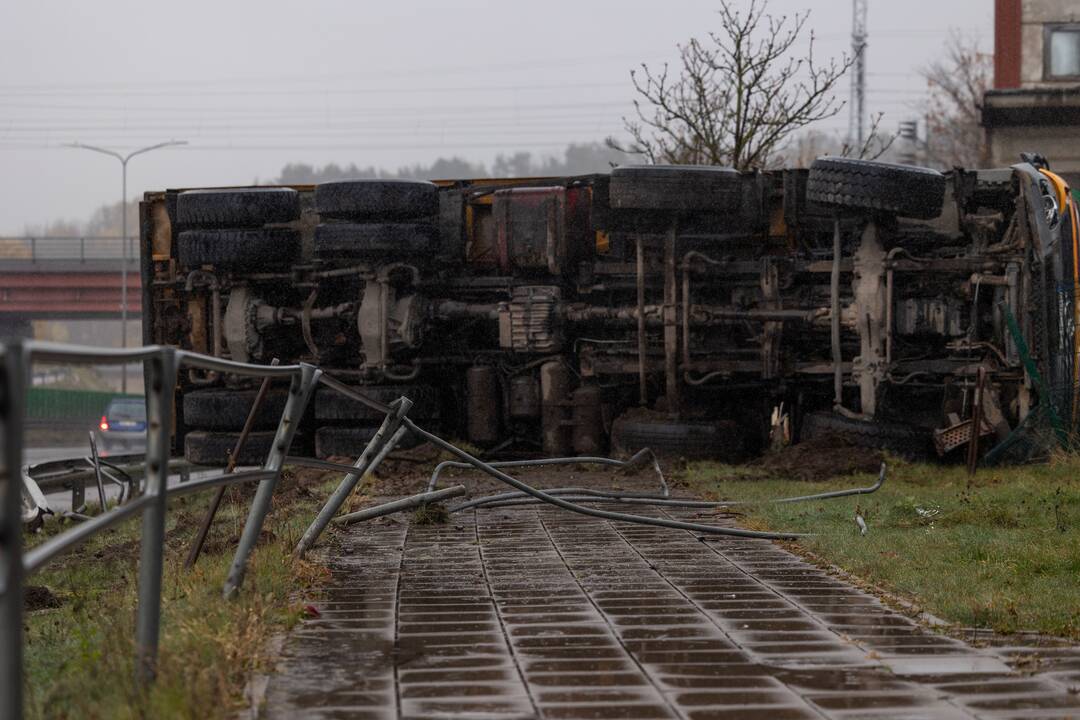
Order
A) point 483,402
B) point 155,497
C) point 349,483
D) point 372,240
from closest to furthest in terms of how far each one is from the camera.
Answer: point 155,497 < point 349,483 < point 372,240 < point 483,402

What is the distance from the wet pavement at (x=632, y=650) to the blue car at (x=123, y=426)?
117 ft

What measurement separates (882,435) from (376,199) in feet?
16.4

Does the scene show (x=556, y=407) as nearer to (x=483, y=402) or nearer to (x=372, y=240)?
(x=483, y=402)

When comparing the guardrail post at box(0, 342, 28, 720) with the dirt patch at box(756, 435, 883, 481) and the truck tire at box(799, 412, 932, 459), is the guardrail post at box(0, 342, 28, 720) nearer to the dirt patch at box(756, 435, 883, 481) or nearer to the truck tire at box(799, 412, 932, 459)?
the dirt patch at box(756, 435, 883, 481)

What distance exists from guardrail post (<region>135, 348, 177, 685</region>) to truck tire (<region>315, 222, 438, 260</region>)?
9609mm

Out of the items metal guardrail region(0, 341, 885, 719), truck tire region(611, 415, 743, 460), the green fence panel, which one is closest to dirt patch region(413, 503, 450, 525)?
metal guardrail region(0, 341, 885, 719)

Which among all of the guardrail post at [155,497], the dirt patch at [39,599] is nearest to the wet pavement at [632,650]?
the guardrail post at [155,497]

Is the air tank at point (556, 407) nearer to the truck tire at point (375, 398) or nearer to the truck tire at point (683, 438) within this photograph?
the truck tire at point (683, 438)

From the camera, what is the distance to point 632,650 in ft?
17.6

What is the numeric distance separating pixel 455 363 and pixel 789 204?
359 cm

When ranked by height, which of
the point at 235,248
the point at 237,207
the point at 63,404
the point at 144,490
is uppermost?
the point at 237,207

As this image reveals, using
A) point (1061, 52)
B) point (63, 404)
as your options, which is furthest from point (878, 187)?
point (63, 404)

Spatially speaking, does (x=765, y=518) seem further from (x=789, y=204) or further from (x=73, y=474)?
(x=73, y=474)

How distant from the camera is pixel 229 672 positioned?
4.59 metres
